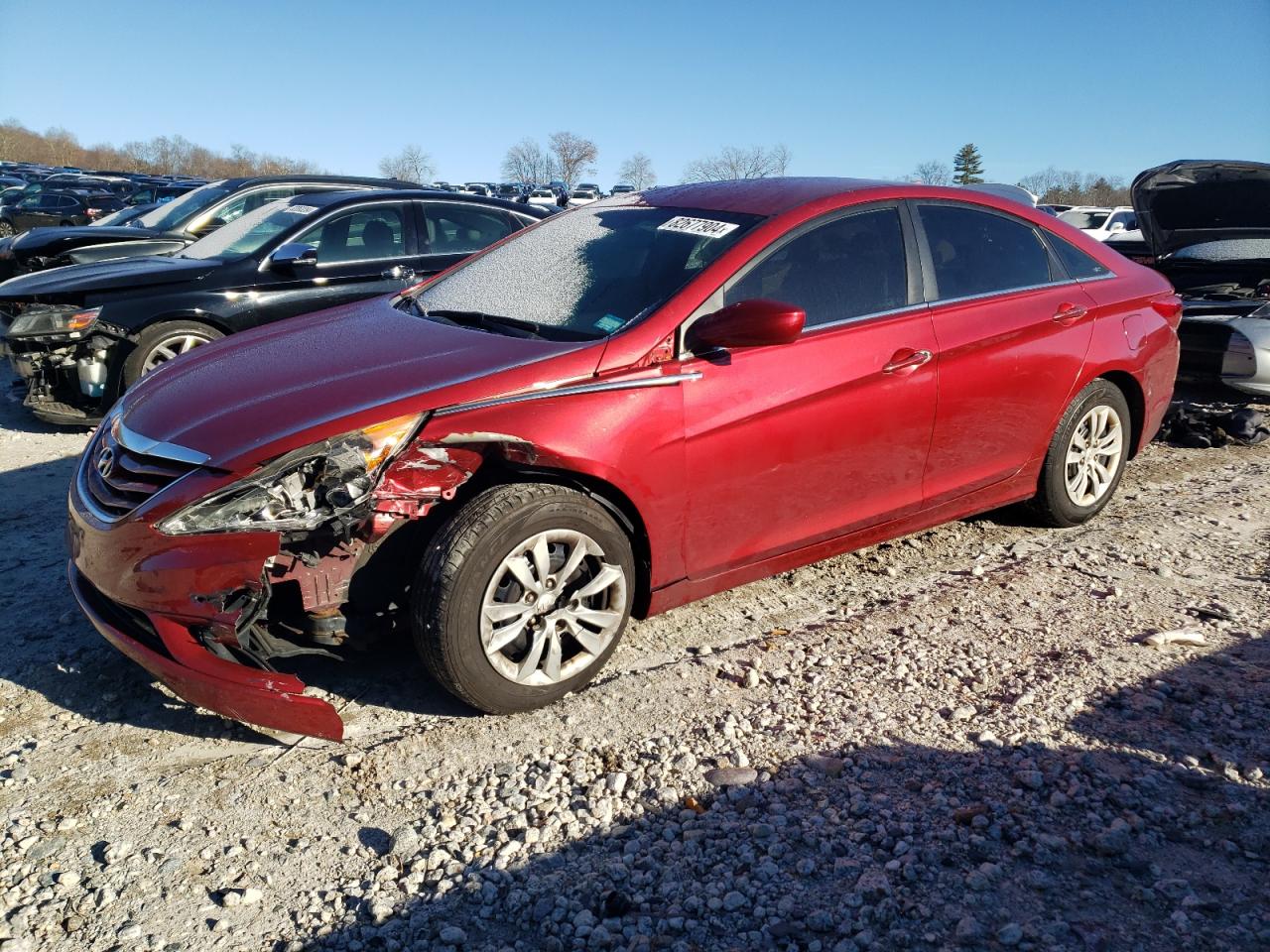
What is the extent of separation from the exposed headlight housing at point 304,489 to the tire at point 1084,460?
316 cm

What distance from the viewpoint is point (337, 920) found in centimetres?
238

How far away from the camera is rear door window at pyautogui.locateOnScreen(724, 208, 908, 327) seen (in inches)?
148

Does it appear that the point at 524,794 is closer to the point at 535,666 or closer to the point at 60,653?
the point at 535,666

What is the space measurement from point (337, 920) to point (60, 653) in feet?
6.43

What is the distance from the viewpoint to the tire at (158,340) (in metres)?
6.71

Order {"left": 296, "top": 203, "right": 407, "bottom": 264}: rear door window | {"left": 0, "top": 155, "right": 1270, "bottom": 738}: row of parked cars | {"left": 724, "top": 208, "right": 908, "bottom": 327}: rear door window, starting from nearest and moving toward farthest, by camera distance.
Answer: {"left": 0, "top": 155, "right": 1270, "bottom": 738}: row of parked cars, {"left": 724, "top": 208, "right": 908, "bottom": 327}: rear door window, {"left": 296, "top": 203, "right": 407, "bottom": 264}: rear door window

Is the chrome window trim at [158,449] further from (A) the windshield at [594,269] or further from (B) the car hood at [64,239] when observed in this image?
(B) the car hood at [64,239]

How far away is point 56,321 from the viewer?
661cm

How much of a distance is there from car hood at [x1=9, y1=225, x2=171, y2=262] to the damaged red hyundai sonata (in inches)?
249

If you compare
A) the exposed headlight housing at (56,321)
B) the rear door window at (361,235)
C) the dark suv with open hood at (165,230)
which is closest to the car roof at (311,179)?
the dark suv with open hood at (165,230)

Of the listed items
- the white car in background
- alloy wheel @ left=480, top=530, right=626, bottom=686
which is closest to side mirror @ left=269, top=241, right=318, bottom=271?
alloy wheel @ left=480, top=530, right=626, bottom=686

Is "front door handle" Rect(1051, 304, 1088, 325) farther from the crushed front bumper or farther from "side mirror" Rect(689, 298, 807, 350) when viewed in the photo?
the crushed front bumper

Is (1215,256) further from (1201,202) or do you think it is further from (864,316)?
(864,316)

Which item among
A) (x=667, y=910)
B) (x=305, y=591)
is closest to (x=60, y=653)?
(x=305, y=591)
